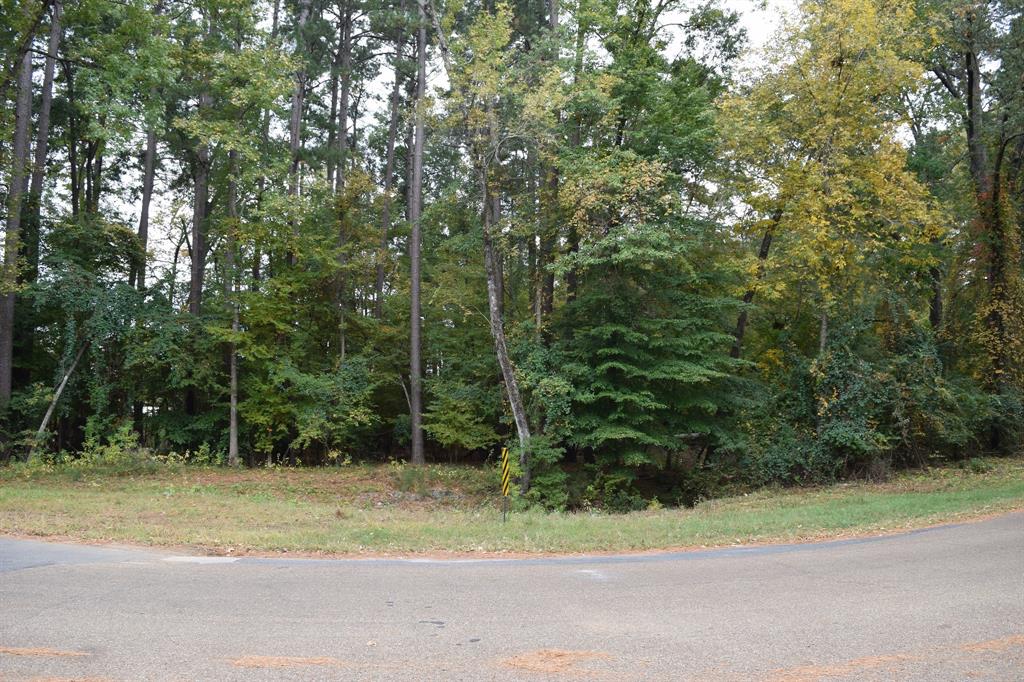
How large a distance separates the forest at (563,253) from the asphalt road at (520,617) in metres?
10.8

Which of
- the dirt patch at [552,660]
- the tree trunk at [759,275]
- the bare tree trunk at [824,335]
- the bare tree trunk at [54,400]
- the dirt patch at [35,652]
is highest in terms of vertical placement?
the tree trunk at [759,275]

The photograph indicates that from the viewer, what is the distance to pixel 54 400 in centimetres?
2112

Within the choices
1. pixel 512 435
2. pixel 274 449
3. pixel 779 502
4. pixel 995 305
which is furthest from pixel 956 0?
pixel 274 449

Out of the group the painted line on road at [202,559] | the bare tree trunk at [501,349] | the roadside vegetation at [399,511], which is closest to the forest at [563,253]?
the bare tree trunk at [501,349]

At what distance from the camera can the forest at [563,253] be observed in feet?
61.7

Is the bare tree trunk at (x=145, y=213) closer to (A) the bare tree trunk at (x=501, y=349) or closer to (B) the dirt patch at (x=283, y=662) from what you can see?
(A) the bare tree trunk at (x=501, y=349)

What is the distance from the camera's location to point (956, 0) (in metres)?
20.8

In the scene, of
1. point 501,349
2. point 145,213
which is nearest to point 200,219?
point 145,213

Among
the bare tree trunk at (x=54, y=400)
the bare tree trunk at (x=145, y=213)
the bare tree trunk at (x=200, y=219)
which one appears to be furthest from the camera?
the bare tree trunk at (x=145, y=213)

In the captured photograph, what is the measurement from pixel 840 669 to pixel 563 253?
17.1 m

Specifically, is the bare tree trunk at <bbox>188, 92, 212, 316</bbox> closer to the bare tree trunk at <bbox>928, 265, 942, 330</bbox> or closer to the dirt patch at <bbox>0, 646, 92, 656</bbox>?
the dirt patch at <bbox>0, 646, 92, 656</bbox>

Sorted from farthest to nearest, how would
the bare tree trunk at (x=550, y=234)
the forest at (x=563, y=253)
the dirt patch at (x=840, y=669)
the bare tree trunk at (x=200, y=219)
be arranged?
the bare tree trunk at (x=200, y=219) < the bare tree trunk at (x=550, y=234) < the forest at (x=563, y=253) < the dirt patch at (x=840, y=669)

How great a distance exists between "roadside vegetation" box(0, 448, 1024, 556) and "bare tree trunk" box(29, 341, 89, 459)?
0.74m

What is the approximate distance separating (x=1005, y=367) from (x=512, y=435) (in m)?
15.5
